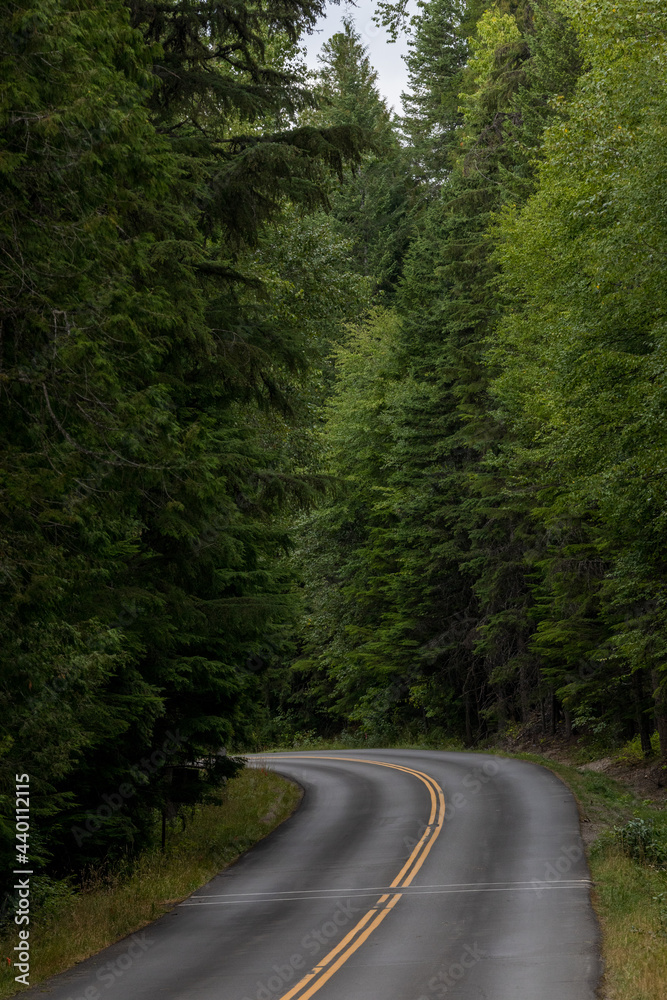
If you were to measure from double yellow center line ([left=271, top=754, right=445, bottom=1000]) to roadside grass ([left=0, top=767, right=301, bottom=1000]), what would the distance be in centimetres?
325

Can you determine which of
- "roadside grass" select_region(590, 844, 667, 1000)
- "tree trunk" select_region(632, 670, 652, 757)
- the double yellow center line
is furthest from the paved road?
"tree trunk" select_region(632, 670, 652, 757)

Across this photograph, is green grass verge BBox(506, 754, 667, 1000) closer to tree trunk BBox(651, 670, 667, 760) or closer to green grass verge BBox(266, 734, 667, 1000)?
green grass verge BBox(266, 734, 667, 1000)

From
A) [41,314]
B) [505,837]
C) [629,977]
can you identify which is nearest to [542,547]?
[505,837]

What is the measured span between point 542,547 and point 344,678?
1815 cm

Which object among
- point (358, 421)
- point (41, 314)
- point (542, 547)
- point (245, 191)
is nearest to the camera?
point (41, 314)

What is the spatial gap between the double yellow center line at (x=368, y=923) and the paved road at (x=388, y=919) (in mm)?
34

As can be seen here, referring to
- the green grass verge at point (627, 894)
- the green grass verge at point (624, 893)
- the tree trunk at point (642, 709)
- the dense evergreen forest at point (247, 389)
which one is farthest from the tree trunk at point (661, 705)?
the green grass verge at point (627, 894)

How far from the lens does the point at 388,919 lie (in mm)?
12383

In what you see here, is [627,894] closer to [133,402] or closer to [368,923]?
[368,923]

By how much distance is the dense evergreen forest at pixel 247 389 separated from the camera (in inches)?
362

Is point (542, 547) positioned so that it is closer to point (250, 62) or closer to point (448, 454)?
point (448, 454)

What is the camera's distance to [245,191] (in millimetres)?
14852

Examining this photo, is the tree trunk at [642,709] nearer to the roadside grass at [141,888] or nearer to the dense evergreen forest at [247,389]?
the dense evergreen forest at [247,389]

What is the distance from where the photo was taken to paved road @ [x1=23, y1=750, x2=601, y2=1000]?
981 cm
